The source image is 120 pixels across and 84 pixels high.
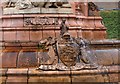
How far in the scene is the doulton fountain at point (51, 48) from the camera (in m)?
9.21

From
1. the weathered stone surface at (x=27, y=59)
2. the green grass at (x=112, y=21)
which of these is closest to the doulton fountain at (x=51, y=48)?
the weathered stone surface at (x=27, y=59)

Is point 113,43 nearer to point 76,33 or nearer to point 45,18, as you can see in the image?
point 76,33

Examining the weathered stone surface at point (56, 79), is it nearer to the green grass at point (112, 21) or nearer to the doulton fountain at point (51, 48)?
the doulton fountain at point (51, 48)

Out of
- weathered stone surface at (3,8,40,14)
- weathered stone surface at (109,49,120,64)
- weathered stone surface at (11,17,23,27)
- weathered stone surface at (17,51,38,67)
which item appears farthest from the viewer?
weathered stone surface at (3,8,40,14)

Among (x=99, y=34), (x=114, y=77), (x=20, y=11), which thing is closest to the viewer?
(x=114, y=77)

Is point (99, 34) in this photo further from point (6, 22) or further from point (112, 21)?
point (112, 21)

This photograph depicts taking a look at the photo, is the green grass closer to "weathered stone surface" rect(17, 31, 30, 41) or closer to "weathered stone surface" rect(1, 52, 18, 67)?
"weathered stone surface" rect(17, 31, 30, 41)

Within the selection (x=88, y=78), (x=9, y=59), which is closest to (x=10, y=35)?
(x=9, y=59)

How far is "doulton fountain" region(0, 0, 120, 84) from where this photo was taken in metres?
9.21

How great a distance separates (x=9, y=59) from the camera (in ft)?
33.0

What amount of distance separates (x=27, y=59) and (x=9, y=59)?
1.66ft

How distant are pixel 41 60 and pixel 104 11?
68.8 feet

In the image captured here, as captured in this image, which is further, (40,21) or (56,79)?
(40,21)

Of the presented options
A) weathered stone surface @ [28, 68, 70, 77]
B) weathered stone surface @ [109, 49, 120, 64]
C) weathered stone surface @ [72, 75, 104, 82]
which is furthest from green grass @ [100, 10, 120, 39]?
weathered stone surface @ [28, 68, 70, 77]
